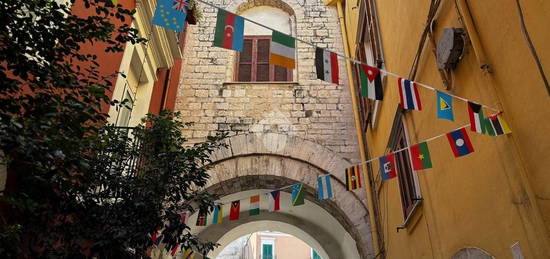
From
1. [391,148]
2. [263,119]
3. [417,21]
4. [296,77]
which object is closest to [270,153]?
[263,119]

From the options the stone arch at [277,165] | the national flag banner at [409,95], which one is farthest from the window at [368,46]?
the national flag banner at [409,95]

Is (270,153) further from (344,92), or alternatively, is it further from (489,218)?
(489,218)

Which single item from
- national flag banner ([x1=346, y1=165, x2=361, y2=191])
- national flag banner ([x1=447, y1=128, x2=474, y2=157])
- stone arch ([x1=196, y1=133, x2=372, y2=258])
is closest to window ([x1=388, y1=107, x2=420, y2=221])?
national flag banner ([x1=346, y1=165, x2=361, y2=191])

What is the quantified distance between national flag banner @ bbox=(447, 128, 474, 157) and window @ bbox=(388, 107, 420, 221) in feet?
6.15

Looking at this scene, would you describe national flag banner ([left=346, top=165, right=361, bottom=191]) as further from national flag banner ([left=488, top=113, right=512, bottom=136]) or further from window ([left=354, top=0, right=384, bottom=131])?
national flag banner ([left=488, top=113, right=512, bottom=136])

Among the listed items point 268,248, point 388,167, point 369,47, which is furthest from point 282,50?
point 268,248

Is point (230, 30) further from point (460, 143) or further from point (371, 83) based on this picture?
point (460, 143)

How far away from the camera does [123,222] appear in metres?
4.06

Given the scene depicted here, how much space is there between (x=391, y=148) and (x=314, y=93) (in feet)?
11.2

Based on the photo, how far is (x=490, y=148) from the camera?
313 centimetres

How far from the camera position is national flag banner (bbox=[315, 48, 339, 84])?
4.12 metres

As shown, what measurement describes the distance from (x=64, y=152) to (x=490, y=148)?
9.47 ft

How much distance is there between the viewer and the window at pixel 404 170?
539cm

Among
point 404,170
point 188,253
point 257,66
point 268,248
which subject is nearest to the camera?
point 404,170
